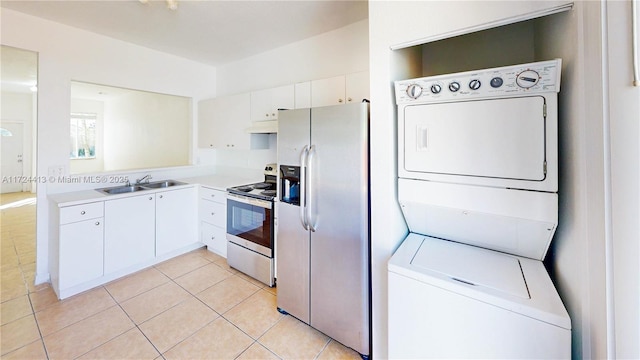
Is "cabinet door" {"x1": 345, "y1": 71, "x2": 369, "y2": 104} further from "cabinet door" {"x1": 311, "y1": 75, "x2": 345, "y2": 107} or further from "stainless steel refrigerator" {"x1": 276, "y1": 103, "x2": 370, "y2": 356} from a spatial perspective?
"stainless steel refrigerator" {"x1": 276, "y1": 103, "x2": 370, "y2": 356}

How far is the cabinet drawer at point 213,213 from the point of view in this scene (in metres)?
2.89

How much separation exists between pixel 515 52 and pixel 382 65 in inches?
38.6

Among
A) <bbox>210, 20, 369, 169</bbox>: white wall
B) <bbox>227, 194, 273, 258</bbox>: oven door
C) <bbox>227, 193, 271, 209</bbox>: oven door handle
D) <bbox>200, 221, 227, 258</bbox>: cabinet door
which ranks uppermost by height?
<bbox>210, 20, 369, 169</bbox>: white wall

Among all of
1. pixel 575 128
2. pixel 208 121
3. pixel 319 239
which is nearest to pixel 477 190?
pixel 575 128

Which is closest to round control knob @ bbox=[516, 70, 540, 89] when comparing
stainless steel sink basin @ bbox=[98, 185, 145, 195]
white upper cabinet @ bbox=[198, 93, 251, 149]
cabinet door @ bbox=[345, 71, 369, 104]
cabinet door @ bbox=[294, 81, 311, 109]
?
cabinet door @ bbox=[345, 71, 369, 104]

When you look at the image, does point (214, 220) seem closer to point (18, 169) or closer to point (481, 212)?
point (481, 212)

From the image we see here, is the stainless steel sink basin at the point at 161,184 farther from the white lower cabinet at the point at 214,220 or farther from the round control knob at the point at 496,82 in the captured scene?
the round control knob at the point at 496,82

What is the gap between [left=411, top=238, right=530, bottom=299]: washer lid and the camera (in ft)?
3.36

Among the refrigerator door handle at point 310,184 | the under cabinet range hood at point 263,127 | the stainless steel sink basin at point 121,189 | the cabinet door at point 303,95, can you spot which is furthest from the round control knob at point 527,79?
the stainless steel sink basin at point 121,189

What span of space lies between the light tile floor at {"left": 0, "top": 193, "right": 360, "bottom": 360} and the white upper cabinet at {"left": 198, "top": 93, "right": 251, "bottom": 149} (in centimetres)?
157

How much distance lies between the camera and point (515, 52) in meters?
1.61

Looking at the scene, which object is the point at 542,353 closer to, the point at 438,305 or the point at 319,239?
the point at 438,305

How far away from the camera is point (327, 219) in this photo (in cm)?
169

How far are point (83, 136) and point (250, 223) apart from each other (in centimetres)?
701
